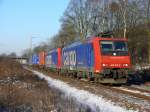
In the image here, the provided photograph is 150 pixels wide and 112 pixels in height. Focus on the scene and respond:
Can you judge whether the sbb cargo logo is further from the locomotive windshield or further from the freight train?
the locomotive windshield

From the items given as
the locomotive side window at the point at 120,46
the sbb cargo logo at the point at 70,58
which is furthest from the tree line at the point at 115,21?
the locomotive side window at the point at 120,46

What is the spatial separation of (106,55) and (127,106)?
991cm

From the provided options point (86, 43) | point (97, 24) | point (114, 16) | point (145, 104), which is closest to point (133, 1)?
point (114, 16)

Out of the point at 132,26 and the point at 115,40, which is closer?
the point at 115,40

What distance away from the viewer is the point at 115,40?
24.4m

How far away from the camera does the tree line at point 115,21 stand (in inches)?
2016

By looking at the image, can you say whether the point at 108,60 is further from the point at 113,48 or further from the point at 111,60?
the point at 113,48

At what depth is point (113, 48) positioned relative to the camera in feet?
79.4

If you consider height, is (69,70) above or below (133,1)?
below

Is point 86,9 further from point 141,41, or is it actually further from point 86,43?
point 86,43

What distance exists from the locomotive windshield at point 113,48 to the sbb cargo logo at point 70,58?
734cm

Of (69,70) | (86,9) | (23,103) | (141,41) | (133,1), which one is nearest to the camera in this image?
(23,103)

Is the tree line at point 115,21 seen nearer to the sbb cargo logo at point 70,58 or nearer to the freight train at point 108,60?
the sbb cargo logo at point 70,58

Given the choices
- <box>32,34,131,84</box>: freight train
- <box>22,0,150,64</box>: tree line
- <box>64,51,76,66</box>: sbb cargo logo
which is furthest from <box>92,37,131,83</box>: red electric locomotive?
<box>22,0,150,64</box>: tree line
